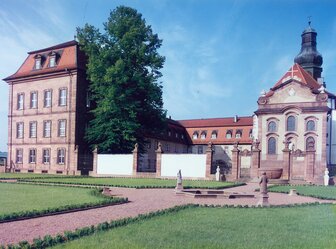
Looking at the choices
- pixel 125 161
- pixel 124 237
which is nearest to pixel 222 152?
pixel 125 161

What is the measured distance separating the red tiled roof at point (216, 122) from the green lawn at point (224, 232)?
193ft

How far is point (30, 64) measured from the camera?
160ft

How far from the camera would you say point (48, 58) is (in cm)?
4697

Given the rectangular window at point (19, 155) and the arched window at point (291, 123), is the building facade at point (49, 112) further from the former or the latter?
the arched window at point (291, 123)

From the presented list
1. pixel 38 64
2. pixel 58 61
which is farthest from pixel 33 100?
pixel 58 61

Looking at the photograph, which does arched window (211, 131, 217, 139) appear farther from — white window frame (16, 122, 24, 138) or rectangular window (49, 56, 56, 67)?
white window frame (16, 122, 24, 138)

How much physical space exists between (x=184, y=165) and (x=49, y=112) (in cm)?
1923

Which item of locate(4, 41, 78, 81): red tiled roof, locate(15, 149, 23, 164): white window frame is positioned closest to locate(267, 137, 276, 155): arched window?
locate(4, 41, 78, 81): red tiled roof

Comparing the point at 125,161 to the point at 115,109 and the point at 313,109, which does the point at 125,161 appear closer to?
the point at 115,109

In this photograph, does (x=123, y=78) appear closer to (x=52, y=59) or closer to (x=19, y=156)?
(x=52, y=59)

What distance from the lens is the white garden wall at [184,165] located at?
34.7 m

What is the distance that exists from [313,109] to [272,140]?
22.5ft

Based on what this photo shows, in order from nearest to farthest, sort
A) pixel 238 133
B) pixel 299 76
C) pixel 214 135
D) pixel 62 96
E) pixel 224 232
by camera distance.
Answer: pixel 224 232 < pixel 62 96 < pixel 299 76 < pixel 238 133 < pixel 214 135

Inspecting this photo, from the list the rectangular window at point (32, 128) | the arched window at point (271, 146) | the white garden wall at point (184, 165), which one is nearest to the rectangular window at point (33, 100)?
the rectangular window at point (32, 128)
